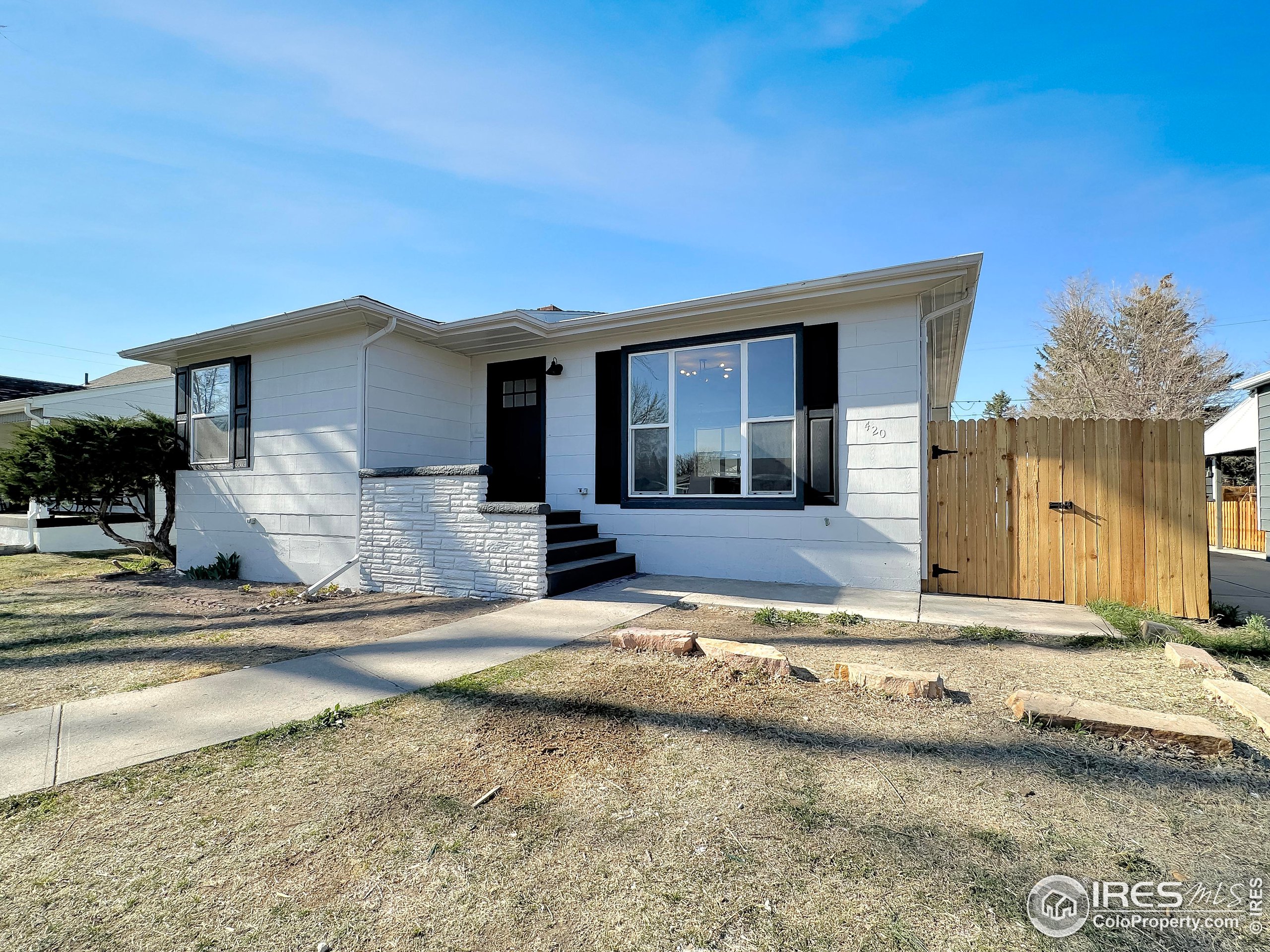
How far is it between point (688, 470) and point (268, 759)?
5.22 meters

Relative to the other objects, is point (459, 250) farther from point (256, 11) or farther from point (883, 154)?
point (883, 154)

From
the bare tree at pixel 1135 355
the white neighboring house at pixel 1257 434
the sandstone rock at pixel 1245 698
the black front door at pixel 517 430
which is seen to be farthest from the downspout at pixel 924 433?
the bare tree at pixel 1135 355

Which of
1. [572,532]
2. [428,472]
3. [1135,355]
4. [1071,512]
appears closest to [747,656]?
[572,532]

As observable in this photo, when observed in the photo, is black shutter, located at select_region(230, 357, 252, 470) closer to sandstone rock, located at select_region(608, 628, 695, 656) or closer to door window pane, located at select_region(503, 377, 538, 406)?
door window pane, located at select_region(503, 377, 538, 406)

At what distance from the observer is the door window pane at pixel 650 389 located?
278 inches

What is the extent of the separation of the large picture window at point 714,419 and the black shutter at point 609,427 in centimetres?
14

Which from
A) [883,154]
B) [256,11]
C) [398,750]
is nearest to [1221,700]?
[398,750]

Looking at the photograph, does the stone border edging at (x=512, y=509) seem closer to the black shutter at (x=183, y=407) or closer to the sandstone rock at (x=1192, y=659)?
the sandstone rock at (x=1192, y=659)

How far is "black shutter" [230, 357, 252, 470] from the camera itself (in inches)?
316

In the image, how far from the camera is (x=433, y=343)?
7738 mm

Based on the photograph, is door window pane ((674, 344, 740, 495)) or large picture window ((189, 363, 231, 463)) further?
large picture window ((189, 363, 231, 463))

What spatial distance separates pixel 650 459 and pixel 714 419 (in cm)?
97

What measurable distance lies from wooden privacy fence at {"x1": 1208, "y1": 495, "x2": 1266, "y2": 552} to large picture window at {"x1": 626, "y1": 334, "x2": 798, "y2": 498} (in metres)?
10.9

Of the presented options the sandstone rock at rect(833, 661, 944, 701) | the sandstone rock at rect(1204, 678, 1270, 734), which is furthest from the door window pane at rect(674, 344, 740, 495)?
the sandstone rock at rect(1204, 678, 1270, 734)
